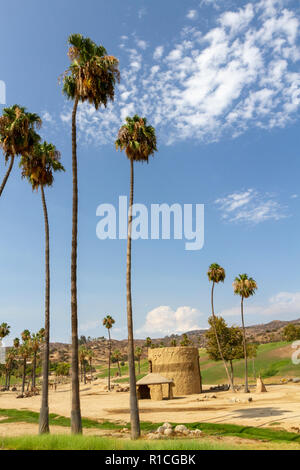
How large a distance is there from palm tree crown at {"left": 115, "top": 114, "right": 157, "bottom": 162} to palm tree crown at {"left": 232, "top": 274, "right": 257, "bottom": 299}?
35037 millimetres

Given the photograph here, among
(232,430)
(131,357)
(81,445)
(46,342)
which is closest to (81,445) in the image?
(81,445)

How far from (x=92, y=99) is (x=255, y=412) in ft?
89.9

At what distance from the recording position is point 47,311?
2467 centimetres

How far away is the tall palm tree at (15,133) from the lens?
23.9 m

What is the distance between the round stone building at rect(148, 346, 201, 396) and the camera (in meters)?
50.8

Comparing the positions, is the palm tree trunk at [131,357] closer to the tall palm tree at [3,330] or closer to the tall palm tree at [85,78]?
the tall palm tree at [85,78]

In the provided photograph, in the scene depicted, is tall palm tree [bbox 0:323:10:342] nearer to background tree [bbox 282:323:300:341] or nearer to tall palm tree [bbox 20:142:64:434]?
tall palm tree [bbox 20:142:64:434]

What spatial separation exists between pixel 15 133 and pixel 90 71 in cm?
706

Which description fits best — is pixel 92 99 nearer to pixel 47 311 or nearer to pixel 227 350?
pixel 47 311

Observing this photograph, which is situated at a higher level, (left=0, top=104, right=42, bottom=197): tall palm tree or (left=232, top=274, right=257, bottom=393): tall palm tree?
(left=0, top=104, right=42, bottom=197): tall palm tree

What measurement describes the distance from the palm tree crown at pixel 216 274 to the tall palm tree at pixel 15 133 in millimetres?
39265

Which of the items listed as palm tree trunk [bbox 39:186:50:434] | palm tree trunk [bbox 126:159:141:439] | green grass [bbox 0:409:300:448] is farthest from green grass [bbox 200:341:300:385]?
palm tree trunk [bbox 39:186:50:434]

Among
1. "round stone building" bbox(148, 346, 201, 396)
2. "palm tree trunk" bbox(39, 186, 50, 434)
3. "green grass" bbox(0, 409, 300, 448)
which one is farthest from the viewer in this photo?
"round stone building" bbox(148, 346, 201, 396)
